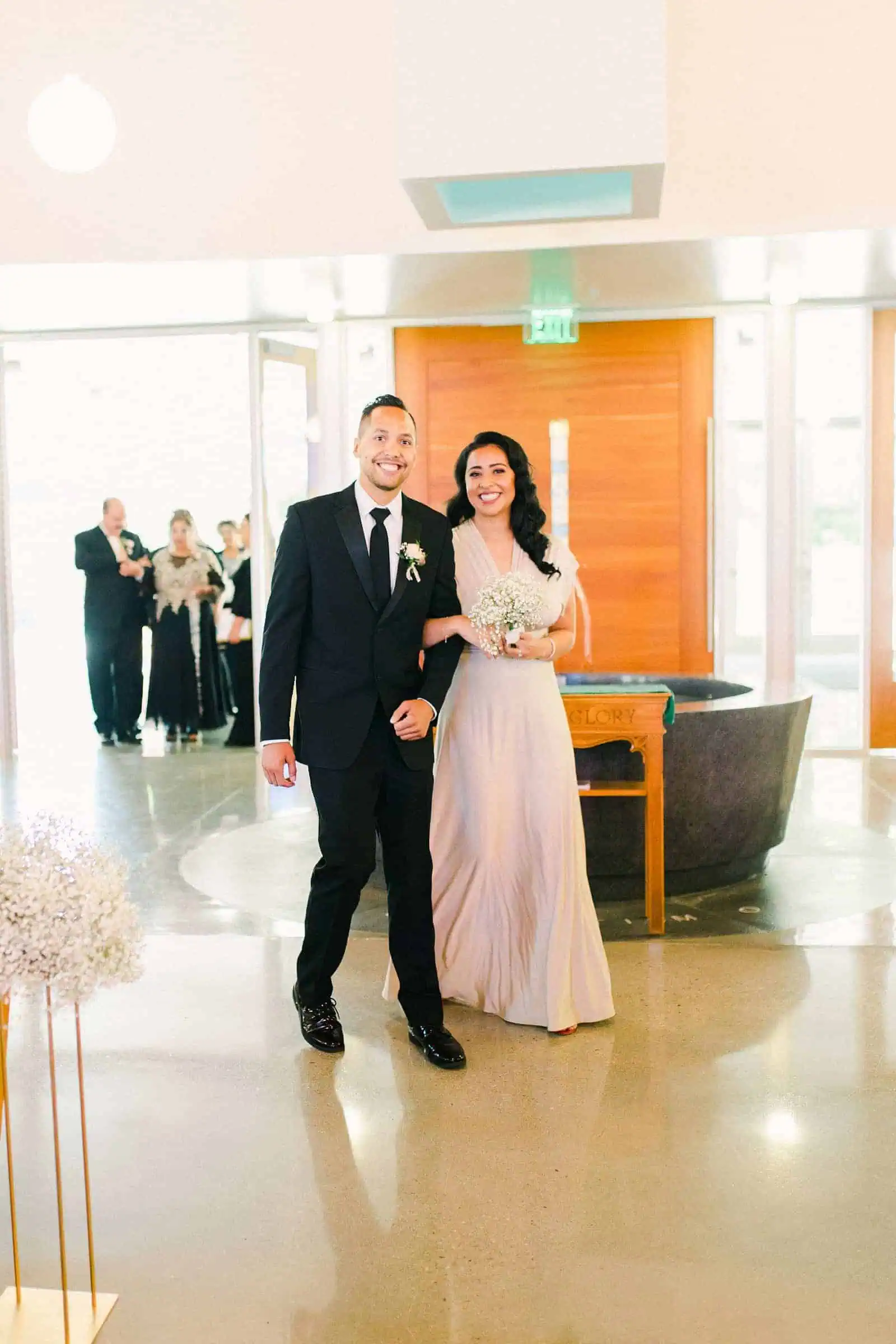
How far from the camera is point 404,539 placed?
3270 mm

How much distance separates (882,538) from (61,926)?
7515mm

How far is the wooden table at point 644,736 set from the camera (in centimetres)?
441

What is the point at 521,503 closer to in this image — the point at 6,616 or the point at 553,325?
the point at 553,325

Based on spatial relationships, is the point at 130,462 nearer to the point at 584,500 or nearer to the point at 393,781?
the point at 584,500

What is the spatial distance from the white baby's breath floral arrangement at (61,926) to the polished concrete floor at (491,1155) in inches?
26.2

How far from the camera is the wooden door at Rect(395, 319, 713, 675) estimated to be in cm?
857

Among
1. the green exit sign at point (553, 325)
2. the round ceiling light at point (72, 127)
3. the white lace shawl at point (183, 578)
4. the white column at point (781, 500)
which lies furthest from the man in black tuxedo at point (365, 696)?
the white lace shawl at point (183, 578)

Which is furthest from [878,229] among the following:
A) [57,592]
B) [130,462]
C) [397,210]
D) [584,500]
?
[57,592]

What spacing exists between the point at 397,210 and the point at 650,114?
279 cm

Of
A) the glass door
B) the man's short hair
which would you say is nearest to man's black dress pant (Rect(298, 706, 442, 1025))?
the man's short hair

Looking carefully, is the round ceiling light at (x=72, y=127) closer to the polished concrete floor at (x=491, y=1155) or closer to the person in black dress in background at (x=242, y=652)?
the person in black dress in background at (x=242, y=652)

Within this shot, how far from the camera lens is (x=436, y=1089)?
10.1 feet

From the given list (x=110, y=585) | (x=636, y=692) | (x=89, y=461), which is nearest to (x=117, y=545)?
(x=110, y=585)

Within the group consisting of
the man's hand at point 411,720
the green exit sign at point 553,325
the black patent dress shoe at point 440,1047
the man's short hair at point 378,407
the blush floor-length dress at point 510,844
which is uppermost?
the green exit sign at point 553,325
